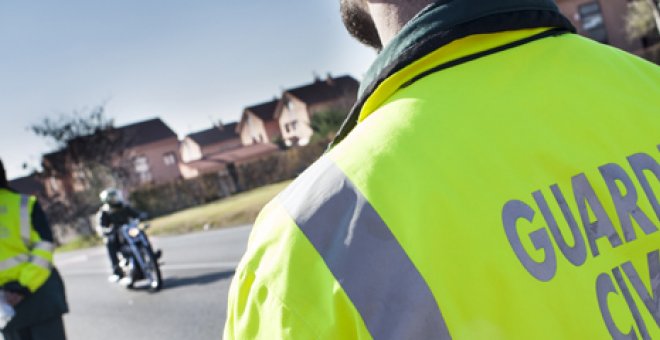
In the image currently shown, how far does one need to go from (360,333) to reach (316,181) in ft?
0.87

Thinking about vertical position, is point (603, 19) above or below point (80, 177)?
above

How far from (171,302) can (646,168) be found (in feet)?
27.9

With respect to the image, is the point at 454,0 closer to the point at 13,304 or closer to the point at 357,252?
the point at 357,252

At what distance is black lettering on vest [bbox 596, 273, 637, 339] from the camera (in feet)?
3.41

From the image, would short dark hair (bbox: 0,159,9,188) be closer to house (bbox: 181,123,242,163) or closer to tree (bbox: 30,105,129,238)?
tree (bbox: 30,105,129,238)

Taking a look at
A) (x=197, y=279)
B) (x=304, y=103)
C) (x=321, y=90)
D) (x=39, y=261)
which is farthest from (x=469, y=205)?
(x=321, y=90)

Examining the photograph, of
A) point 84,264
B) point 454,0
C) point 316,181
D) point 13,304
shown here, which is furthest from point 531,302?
point 84,264

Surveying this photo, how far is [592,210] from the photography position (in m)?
1.11

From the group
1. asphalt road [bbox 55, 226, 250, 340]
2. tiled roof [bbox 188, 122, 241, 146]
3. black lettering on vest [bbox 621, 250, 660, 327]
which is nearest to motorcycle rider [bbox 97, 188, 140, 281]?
asphalt road [bbox 55, 226, 250, 340]

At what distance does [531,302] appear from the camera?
1000 millimetres

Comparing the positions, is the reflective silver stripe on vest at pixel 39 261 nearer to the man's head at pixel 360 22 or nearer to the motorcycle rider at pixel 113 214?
the man's head at pixel 360 22

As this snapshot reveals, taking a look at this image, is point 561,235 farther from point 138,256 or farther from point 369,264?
point 138,256

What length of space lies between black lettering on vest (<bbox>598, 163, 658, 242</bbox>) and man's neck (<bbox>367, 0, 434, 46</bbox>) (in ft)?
1.45

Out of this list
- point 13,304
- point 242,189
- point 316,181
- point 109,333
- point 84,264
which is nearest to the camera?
point 316,181
